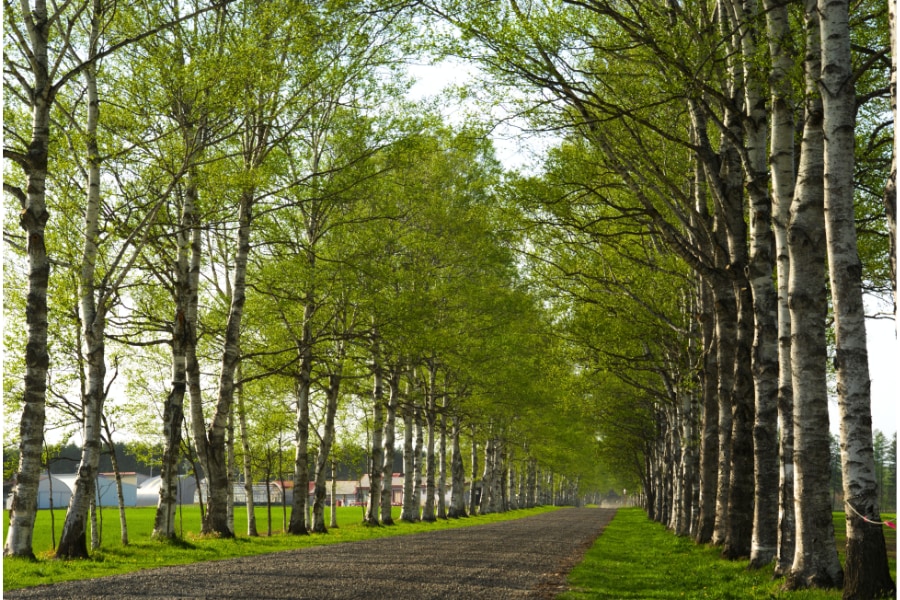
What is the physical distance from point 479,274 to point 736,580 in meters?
23.2

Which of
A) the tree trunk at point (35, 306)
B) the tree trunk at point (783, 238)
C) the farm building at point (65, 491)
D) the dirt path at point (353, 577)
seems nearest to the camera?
the dirt path at point (353, 577)

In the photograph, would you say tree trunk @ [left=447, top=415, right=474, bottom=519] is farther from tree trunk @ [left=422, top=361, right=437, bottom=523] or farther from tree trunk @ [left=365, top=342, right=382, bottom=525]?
tree trunk @ [left=365, top=342, right=382, bottom=525]

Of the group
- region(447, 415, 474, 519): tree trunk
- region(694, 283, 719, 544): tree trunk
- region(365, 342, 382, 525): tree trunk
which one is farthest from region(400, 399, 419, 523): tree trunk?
region(694, 283, 719, 544): tree trunk

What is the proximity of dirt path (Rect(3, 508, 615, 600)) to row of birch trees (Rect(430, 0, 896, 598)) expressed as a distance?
362 cm

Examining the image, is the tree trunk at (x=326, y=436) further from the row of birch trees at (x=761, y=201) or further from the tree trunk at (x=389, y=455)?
the row of birch trees at (x=761, y=201)

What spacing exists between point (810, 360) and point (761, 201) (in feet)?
13.2

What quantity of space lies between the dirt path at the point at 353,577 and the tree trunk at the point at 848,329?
3.85 metres

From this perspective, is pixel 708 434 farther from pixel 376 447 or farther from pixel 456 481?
pixel 456 481

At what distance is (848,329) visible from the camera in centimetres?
816

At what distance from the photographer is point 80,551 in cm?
1395

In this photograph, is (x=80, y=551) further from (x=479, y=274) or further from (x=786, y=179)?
(x=479, y=274)

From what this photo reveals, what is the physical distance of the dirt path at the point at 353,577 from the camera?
9.53 meters

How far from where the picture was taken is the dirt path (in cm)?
953

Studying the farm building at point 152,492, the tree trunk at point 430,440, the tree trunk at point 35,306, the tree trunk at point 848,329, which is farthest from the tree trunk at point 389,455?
the farm building at point 152,492
